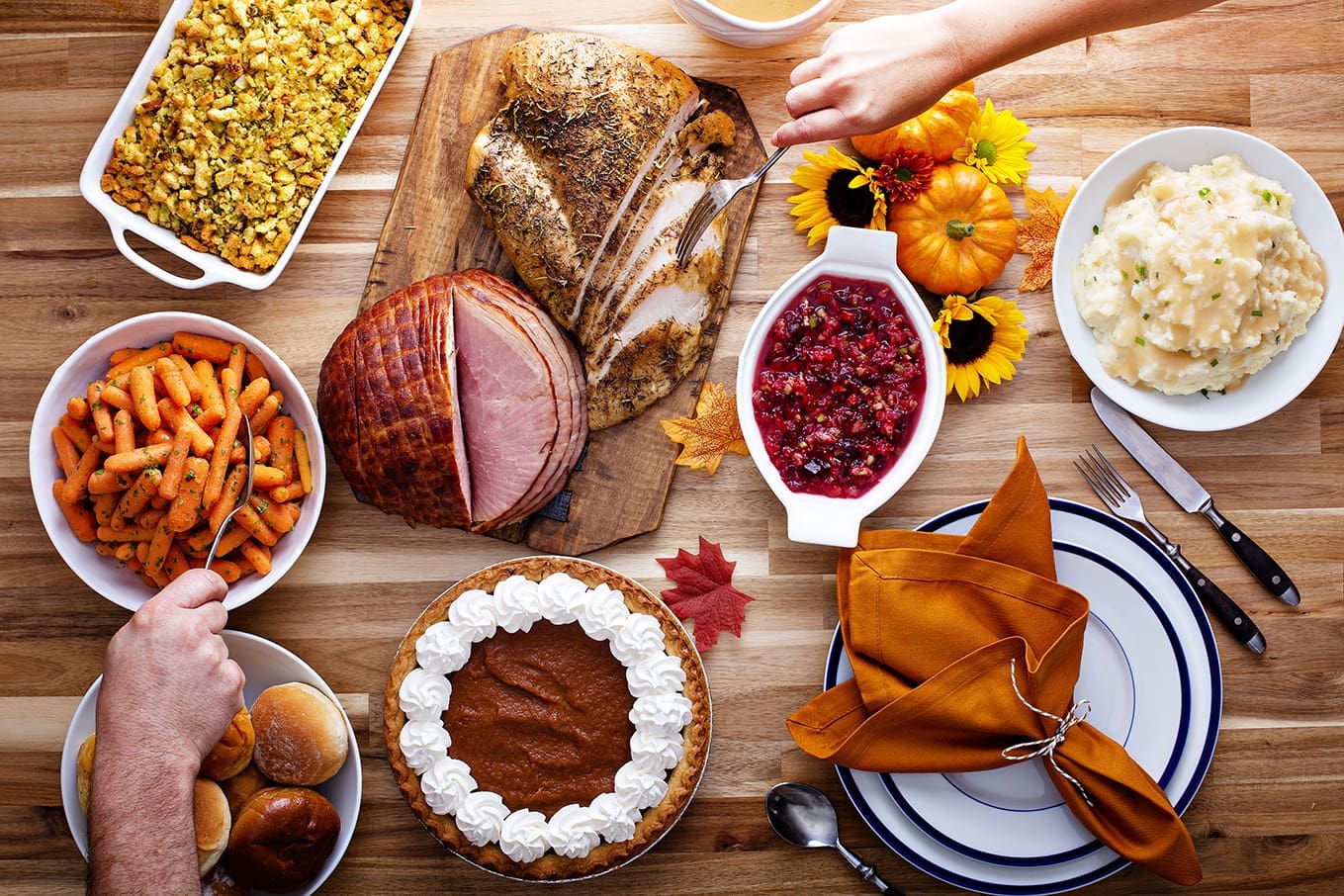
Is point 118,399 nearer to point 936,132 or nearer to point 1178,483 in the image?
point 936,132

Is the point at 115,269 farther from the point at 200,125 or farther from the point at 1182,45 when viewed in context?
the point at 1182,45

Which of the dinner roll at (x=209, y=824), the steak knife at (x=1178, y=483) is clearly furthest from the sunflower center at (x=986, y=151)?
the dinner roll at (x=209, y=824)

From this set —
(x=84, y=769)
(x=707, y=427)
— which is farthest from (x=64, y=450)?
(x=707, y=427)

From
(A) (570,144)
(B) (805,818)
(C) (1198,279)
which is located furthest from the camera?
(B) (805,818)

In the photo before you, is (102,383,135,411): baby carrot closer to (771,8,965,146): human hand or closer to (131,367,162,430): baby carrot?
(131,367,162,430): baby carrot

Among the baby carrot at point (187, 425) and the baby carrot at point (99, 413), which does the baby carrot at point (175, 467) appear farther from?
the baby carrot at point (99, 413)

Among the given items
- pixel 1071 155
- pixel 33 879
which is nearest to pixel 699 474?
pixel 1071 155

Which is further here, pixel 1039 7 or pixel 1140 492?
pixel 1140 492
